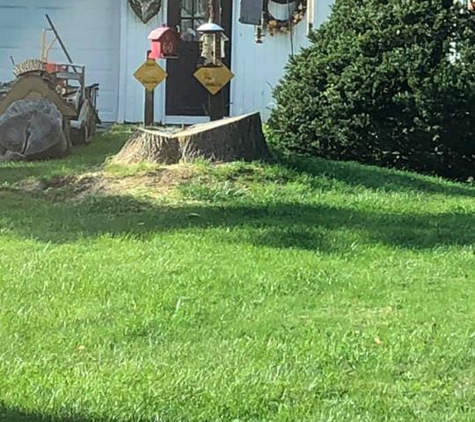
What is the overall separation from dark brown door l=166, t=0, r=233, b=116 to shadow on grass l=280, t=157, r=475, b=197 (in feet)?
17.8

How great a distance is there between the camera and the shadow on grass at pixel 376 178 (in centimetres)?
932

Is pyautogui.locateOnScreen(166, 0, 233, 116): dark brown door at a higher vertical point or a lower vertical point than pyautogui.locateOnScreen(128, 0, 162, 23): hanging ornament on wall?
lower

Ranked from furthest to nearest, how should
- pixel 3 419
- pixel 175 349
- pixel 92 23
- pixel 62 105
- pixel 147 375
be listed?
pixel 92 23 < pixel 62 105 < pixel 175 349 < pixel 147 375 < pixel 3 419

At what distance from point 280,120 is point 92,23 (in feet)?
17.3

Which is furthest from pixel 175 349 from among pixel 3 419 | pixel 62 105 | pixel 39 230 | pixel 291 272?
pixel 62 105

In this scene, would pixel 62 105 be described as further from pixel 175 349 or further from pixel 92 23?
pixel 175 349

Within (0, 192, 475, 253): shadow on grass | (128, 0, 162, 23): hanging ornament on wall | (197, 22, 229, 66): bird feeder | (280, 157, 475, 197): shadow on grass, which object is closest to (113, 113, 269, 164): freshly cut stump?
(280, 157, 475, 197): shadow on grass

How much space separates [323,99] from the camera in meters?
10.8

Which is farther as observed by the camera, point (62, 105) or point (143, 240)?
point (62, 105)

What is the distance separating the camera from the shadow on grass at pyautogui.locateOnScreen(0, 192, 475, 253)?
7145mm

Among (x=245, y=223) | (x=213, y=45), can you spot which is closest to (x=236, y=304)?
(x=245, y=223)

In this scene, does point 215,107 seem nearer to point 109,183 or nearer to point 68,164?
point 68,164

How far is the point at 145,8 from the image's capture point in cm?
1489

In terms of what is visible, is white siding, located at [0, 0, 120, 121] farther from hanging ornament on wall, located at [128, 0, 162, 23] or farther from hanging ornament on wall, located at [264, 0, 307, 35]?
hanging ornament on wall, located at [264, 0, 307, 35]
